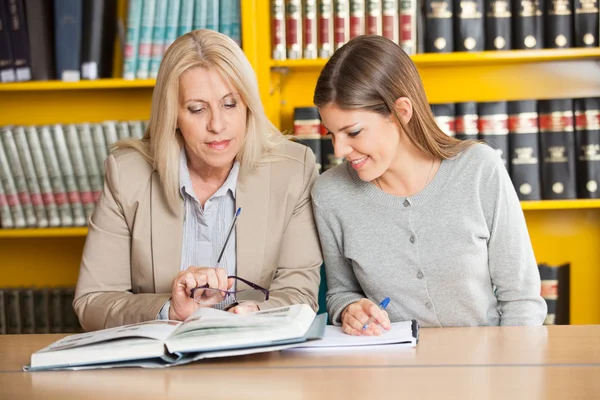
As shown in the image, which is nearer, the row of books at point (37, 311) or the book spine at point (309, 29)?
the book spine at point (309, 29)

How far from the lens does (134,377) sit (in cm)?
116

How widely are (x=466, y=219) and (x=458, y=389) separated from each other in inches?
25.3

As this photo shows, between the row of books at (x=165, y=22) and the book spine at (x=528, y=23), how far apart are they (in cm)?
86

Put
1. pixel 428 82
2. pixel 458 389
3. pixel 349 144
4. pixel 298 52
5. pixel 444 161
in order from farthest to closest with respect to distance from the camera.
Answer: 1. pixel 428 82
2. pixel 298 52
3. pixel 444 161
4. pixel 349 144
5. pixel 458 389

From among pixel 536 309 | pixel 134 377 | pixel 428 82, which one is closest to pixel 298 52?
pixel 428 82

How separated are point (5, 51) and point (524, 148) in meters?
1.68

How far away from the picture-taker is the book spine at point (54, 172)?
249 centimetres

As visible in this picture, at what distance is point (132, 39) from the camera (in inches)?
96.5

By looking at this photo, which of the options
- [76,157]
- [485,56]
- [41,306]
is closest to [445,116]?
[485,56]

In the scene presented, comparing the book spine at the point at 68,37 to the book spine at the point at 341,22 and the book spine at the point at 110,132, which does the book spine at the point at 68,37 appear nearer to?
the book spine at the point at 110,132

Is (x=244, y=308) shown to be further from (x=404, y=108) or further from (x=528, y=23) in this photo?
(x=528, y=23)

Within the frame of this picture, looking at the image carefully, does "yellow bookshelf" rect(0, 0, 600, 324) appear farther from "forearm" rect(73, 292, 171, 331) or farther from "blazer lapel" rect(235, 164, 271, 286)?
"forearm" rect(73, 292, 171, 331)

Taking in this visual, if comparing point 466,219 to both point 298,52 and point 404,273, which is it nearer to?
point 404,273

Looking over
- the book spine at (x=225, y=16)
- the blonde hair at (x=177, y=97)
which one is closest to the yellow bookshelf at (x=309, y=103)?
the book spine at (x=225, y=16)
